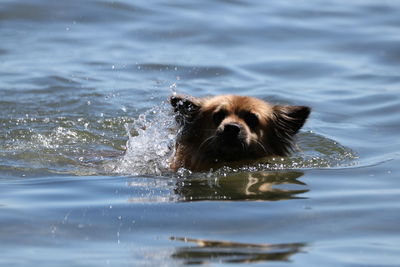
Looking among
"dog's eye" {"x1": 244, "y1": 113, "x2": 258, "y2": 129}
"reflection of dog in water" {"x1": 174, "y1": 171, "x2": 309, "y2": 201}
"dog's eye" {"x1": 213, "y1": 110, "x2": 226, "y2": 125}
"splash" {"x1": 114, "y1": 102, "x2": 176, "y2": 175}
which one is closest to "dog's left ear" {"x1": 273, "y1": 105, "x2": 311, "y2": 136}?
"dog's eye" {"x1": 244, "y1": 113, "x2": 258, "y2": 129}

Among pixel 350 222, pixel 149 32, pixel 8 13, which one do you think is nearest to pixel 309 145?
pixel 350 222

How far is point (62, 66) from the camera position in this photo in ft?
39.9

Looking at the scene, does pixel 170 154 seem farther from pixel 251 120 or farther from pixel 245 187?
pixel 245 187

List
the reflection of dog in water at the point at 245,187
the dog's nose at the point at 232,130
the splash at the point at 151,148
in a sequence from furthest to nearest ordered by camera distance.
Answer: the splash at the point at 151,148
the dog's nose at the point at 232,130
the reflection of dog in water at the point at 245,187

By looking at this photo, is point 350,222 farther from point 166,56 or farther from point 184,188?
point 166,56

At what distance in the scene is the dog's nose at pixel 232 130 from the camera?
752 cm

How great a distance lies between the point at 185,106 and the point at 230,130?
75 centimetres

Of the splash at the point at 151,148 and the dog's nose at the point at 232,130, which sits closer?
the dog's nose at the point at 232,130

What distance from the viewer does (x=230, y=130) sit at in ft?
24.7

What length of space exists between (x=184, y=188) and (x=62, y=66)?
5.70 metres

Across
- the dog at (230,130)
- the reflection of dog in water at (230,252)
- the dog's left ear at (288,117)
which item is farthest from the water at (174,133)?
the dog's left ear at (288,117)

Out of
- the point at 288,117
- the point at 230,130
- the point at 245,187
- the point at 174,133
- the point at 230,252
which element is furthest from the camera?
the point at 174,133

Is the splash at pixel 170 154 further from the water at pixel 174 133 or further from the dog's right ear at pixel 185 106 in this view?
the dog's right ear at pixel 185 106

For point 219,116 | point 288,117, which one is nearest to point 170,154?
point 219,116
